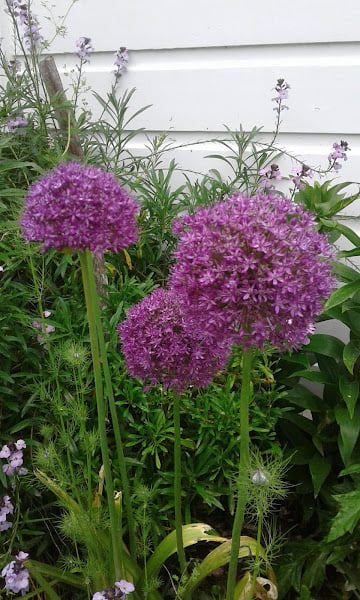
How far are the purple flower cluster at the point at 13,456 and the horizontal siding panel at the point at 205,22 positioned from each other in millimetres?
2170

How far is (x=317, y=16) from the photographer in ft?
9.71

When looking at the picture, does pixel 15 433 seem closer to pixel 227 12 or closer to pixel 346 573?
pixel 346 573

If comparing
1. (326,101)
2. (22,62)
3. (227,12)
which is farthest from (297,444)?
(22,62)

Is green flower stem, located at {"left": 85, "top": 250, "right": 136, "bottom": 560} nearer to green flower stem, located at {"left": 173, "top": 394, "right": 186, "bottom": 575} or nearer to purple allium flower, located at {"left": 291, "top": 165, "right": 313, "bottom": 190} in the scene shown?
green flower stem, located at {"left": 173, "top": 394, "right": 186, "bottom": 575}

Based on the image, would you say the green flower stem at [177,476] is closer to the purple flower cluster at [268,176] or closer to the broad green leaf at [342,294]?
the broad green leaf at [342,294]

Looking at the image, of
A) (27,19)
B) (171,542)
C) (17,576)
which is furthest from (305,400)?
(27,19)

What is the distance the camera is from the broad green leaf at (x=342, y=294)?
2291mm

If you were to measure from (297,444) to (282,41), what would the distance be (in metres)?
1.86

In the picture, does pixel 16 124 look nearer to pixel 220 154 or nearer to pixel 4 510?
pixel 220 154

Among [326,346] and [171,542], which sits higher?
[326,346]

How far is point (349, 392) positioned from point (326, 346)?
22 centimetres

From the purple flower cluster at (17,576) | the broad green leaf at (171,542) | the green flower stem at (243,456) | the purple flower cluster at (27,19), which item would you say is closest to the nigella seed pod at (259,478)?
the green flower stem at (243,456)

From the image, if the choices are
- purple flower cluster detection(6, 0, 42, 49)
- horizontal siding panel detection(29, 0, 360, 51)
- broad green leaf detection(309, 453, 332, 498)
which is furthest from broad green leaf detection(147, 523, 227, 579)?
purple flower cluster detection(6, 0, 42, 49)

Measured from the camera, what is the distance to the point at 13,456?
2113 millimetres
